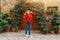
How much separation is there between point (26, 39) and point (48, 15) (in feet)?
9.82

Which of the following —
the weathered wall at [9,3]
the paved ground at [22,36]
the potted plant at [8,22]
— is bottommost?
the paved ground at [22,36]

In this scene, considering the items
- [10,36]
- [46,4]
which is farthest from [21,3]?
[10,36]

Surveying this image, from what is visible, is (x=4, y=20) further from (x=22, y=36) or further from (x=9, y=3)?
(x=22, y=36)

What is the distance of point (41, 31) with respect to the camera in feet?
42.2

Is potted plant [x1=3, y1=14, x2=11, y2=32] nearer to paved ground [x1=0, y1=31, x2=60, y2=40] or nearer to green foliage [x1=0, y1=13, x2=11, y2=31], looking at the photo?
green foliage [x1=0, y1=13, x2=11, y2=31]

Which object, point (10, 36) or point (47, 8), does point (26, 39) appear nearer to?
point (10, 36)

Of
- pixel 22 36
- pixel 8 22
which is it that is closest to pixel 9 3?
pixel 8 22

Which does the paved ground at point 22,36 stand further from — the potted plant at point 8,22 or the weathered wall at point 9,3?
the weathered wall at point 9,3

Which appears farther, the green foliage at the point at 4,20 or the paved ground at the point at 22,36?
the green foliage at the point at 4,20

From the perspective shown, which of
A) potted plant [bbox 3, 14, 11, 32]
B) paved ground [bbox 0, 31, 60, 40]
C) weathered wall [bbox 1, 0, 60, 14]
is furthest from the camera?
weathered wall [bbox 1, 0, 60, 14]

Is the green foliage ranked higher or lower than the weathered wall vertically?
lower

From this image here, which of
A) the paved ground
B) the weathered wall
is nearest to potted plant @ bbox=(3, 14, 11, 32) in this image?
the paved ground

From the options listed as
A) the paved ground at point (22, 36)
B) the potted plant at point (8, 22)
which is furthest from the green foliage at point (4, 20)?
the paved ground at point (22, 36)

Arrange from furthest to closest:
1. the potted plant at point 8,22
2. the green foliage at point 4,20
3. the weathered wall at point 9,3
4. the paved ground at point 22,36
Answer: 1. the weathered wall at point 9,3
2. the potted plant at point 8,22
3. the green foliage at point 4,20
4. the paved ground at point 22,36
